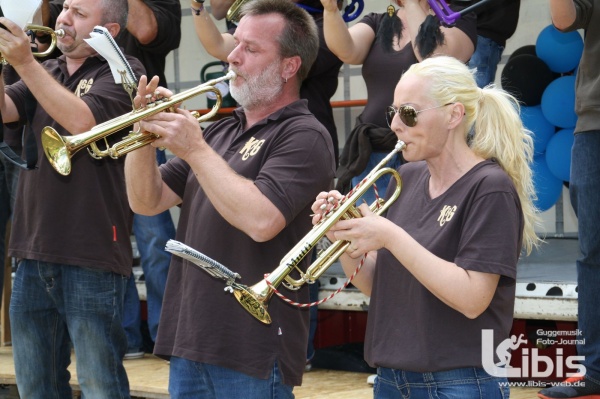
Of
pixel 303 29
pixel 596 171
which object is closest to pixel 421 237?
pixel 303 29

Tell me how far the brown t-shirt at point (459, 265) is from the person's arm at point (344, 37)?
6.48 ft

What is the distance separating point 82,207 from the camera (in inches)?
164

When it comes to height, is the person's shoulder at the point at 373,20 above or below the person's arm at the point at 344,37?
above

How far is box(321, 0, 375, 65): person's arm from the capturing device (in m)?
4.91

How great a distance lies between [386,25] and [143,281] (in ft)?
7.97

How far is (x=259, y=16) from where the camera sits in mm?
3684

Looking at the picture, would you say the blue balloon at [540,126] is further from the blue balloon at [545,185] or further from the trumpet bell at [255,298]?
the trumpet bell at [255,298]

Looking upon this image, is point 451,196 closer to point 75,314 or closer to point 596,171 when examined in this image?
point 596,171

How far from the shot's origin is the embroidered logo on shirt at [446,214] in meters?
3.03

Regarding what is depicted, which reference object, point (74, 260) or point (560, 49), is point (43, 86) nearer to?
point (74, 260)

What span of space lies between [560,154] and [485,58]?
1.13 m

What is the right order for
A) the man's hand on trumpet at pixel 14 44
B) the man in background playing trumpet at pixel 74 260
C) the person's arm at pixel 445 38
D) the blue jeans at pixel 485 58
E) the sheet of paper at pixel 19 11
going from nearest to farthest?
the man's hand on trumpet at pixel 14 44, the sheet of paper at pixel 19 11, the man in background playing trumpet at pixel 74 260, the person's arm at pixel 445 38, the blue jeans at pixel 485 58

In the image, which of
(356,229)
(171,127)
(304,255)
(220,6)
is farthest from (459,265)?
(220,6)

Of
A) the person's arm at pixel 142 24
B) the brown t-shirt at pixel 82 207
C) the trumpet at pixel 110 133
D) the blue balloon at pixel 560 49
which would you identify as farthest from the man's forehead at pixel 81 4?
the blue balloon at pixel 560 49
